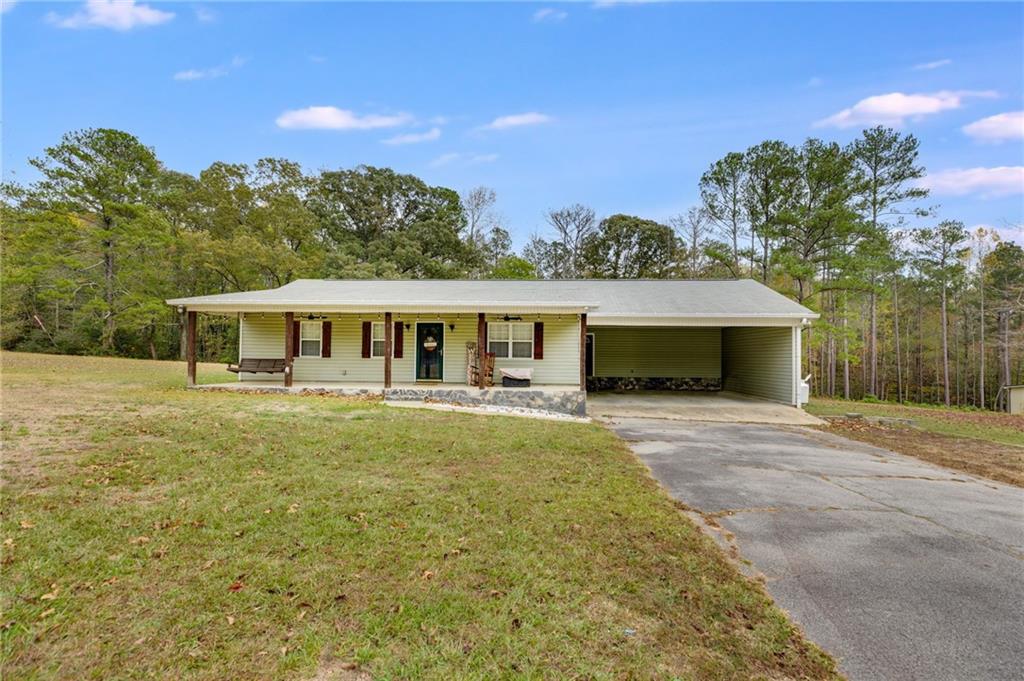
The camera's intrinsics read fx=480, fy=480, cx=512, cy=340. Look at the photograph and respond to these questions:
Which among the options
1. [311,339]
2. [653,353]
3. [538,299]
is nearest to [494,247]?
[653,353]

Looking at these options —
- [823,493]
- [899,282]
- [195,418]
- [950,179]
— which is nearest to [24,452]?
[195,418]

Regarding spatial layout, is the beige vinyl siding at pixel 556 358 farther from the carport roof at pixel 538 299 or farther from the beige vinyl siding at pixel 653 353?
the beige vinyl siding at pixel 653 353

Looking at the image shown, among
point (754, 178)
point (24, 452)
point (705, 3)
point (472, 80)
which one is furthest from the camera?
point (754, 178)

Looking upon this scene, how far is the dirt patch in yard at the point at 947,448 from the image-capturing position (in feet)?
21.3

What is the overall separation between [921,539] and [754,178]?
74.3 ft

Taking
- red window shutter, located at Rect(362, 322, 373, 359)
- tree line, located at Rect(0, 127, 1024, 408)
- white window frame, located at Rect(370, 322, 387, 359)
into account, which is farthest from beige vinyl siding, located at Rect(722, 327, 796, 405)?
red window shutter, located at Rect(362, 322, 373, 359)

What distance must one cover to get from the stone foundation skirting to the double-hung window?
285 inches

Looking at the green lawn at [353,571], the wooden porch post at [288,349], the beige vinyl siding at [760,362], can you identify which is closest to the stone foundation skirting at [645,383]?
the beige vinyl siding at [760,362]

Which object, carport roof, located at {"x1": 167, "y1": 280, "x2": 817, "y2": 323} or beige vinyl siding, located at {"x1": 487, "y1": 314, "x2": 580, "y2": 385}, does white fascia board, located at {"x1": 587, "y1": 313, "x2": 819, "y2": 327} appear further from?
beige vinyl siding, located at {"x1": 487, "y1": 314, "x2": 580, "y2": 385}

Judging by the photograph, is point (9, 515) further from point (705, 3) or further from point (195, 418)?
point (705, 3)

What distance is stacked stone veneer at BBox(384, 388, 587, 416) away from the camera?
11.1 m

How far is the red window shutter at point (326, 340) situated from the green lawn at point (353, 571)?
825cm

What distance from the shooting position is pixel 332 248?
94.0 ft

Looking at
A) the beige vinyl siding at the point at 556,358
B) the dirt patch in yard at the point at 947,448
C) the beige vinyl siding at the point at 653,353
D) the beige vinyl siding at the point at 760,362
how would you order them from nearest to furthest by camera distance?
the dirt patch in yard at the point at 947,448
the beige vinyl siding at the point at 760,362
the beige vinyl siding at the point at 556,358
the beige vinyl siding at the point at 653,353
